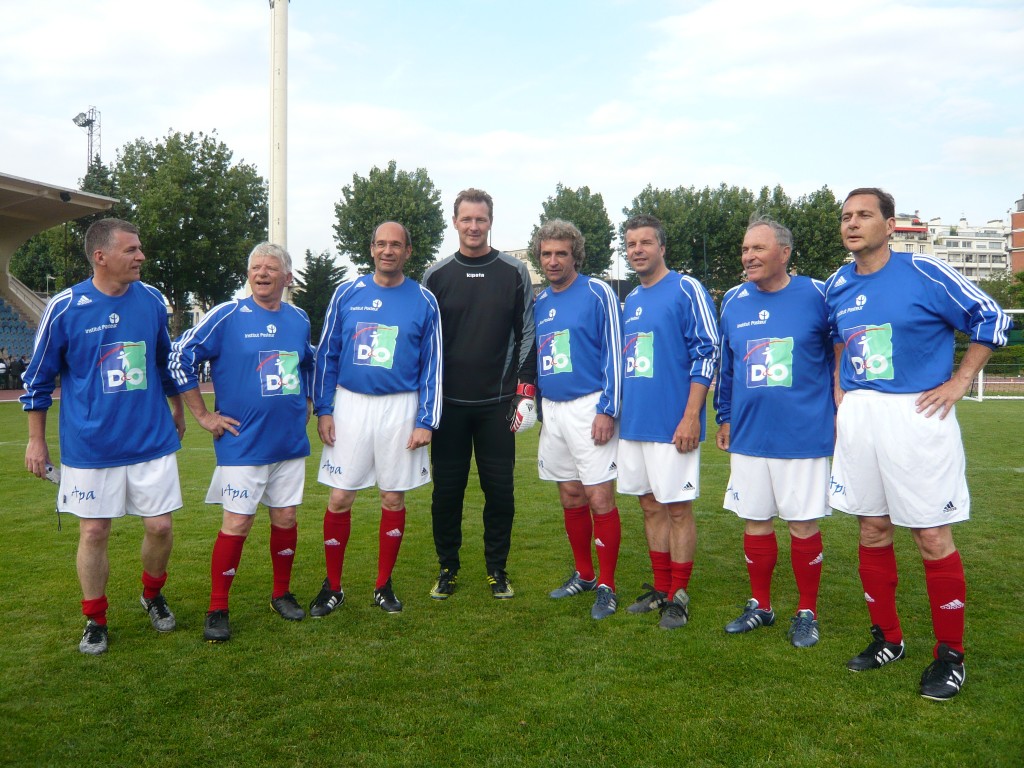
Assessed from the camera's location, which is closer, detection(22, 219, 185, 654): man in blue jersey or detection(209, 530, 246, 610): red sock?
detection(22, 219, 185, 654): man in blue jersey

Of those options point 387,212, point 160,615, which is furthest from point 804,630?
point 387,212

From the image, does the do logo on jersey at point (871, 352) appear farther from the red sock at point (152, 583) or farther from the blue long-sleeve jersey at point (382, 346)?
the red sock at point (152, 583)

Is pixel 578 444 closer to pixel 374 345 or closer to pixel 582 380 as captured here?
pixel 582 380

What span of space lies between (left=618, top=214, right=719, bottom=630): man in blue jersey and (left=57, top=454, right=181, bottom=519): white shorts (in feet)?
8.57

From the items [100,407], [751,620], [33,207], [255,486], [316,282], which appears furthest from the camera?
[316,282]

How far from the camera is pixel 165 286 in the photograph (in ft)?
120

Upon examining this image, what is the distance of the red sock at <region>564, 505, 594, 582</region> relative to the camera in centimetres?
509

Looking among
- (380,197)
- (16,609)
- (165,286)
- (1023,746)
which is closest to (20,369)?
(165,286)

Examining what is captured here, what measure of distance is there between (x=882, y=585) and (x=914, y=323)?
52.2 inches

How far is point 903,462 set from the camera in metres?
3.54

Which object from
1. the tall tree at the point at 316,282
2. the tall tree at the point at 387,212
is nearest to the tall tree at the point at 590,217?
the tall tree at the point at 387,212

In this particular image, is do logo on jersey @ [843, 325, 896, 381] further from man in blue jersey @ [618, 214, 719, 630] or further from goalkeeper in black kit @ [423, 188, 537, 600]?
goalkeeper in black kit @ [423, 188, 537, 600]

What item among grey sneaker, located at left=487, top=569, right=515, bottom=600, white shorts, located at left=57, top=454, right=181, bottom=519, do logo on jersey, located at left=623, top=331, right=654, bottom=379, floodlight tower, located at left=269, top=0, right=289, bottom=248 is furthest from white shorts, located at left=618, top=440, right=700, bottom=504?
floodlight tower, located at left=269, top=0, right=289, bottom=248

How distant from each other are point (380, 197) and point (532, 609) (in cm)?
4281
